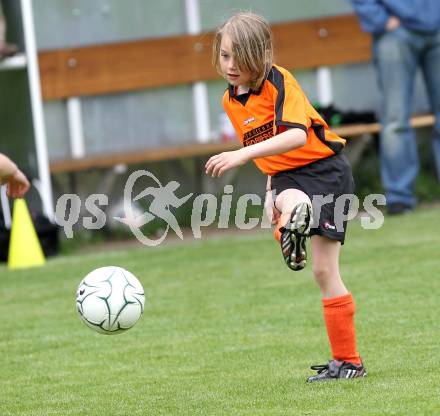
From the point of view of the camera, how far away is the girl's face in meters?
5.01

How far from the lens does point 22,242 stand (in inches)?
377

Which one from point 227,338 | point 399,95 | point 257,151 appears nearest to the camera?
point 257,151

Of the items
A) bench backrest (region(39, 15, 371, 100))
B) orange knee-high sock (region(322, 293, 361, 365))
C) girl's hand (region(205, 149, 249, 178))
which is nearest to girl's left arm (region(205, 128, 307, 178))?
girl's hand (region(205, 149, 249, 178))

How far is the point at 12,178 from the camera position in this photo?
552cm

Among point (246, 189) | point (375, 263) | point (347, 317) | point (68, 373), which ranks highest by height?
point (347, 317)

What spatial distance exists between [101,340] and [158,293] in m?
1.42

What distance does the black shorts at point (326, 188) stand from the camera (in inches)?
203

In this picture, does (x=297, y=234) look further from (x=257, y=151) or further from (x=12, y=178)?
(x=12, y=178)

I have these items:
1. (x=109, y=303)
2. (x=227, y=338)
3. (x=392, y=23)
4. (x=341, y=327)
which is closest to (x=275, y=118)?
(x=341, y=327)

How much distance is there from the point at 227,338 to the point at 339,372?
122 centimetres

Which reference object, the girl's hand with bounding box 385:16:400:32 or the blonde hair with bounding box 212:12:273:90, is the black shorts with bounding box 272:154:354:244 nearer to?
the blonde hair with bounding box 212:12:273:90

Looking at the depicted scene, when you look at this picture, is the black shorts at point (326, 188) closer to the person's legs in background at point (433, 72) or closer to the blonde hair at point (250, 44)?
the blonde hair at point (250, 44)

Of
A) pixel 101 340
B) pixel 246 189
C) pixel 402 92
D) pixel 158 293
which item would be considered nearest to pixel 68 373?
pixel 101 340

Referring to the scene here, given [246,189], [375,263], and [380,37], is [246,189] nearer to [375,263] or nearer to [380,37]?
[380,37]
